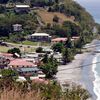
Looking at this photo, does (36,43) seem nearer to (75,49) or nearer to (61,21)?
(75,49)

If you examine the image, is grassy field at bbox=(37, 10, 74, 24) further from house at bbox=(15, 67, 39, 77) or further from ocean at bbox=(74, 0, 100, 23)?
ocean at bbox=(74, 0, 100, 23)

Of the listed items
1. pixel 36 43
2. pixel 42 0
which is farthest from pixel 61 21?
pixel 36 43

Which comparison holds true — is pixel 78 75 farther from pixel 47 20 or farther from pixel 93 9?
pixel 93 9

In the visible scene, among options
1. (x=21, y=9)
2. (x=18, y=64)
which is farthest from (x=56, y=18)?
(x=18, y=64)

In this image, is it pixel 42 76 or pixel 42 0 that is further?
pixel 42 0

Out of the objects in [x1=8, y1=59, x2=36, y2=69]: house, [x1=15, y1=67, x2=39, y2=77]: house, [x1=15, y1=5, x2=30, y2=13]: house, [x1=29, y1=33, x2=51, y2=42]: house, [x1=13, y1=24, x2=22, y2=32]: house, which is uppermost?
[x1=15, y1=5, x2=30, y2=13]: house

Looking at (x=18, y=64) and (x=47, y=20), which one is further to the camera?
(x=47, y=20)

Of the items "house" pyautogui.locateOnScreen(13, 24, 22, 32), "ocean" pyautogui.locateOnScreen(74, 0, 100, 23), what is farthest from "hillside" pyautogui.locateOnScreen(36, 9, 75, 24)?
"ocean" pyautogui.locateOnScreen(74, 0, 100, 23)

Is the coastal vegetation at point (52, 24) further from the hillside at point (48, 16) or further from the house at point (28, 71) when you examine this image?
the house at point (28, 71)
